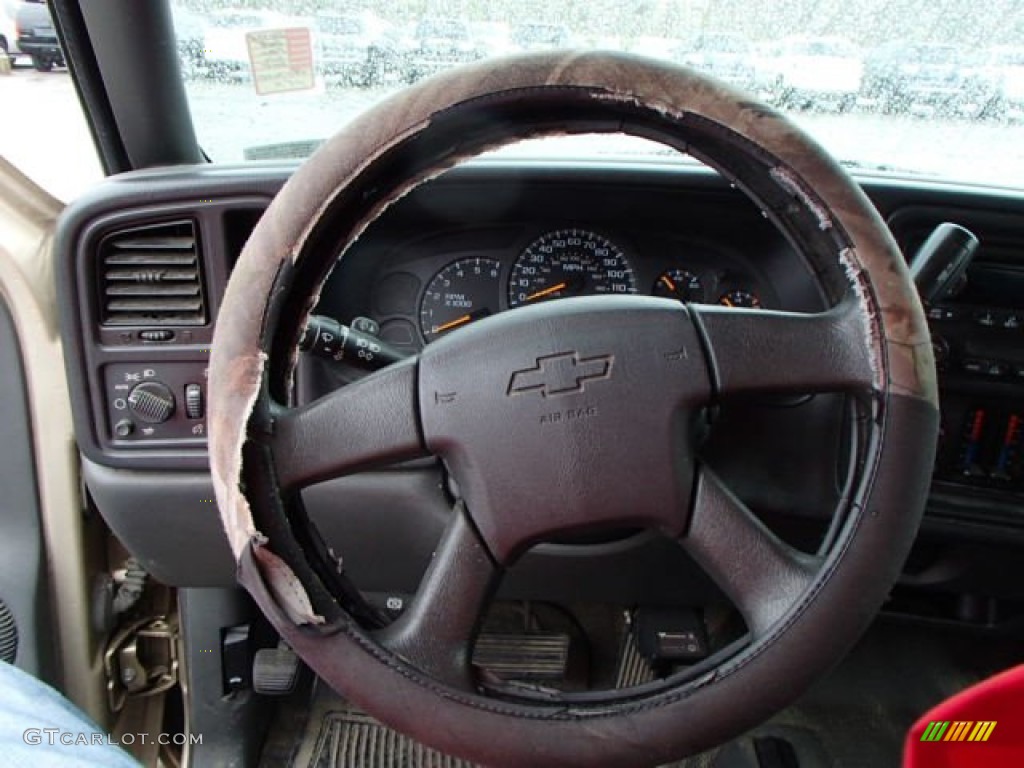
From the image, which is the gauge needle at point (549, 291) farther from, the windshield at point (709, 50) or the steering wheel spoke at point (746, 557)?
the steering wheel spoke at point (746, 557)

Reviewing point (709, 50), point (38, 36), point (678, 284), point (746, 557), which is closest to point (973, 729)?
point (746, 557)

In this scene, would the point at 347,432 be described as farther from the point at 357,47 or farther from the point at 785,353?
the point at 357,47

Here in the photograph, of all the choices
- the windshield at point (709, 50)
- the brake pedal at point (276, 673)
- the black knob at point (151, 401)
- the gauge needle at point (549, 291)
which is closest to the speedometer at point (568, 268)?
the gauge needle at point (549, 291)

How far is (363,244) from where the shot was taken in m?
1.44

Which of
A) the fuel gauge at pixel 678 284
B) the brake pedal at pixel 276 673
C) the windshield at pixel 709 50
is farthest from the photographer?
the brake pedal at pixel 276 673

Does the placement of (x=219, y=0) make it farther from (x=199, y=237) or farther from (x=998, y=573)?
(x=998, y=573)

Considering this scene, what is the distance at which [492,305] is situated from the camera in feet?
4.77

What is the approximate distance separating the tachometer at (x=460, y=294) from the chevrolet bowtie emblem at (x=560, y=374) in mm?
606

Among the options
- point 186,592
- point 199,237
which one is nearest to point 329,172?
point 199,237

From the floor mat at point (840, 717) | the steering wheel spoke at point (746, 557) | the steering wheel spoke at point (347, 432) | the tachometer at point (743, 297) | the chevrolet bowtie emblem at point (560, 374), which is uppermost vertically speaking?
the chevrolet bowtie emblem at point (560, 374)

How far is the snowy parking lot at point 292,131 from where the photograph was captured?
1.43 metres

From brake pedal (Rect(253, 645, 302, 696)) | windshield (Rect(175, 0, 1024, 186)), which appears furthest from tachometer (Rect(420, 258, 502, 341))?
brake pedal (Rect(253, 645, 302, 696))

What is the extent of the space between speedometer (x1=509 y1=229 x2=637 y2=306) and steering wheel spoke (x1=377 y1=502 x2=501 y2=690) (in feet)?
2.06

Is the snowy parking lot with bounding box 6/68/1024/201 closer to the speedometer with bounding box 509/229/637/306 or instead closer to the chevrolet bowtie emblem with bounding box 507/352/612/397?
the speedometer with bounding box 509/229/637/306
